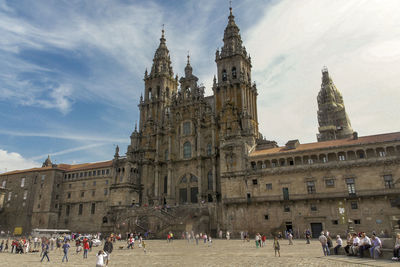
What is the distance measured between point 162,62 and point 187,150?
2464cm

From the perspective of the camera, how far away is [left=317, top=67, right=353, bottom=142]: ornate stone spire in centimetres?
8162

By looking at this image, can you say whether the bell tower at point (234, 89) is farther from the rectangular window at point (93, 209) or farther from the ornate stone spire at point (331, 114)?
the rectangular window at point (93, 209)

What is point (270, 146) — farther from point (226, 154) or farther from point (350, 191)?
point (350, 191)

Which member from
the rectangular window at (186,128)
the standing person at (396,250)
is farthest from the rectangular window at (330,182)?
the rectangular window at (186,128)

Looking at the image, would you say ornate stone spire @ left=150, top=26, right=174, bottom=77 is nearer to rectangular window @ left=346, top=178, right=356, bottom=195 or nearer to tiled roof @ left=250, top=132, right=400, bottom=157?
tiled roof @ left=250, top=132, right=400, bottom=157

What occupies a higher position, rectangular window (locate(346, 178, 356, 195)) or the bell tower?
the bell tower

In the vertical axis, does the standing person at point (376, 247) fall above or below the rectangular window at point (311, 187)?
below

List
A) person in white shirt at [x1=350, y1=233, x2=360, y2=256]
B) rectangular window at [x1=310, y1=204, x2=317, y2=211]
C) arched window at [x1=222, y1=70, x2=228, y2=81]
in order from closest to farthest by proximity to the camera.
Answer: person in white shirt at [x1=350, y1=233, x2=360, y2=256] < rectangular window at [x1=310, y1=204, x2=317, y2=211] < arched window at [x1=222, y1=70, x2=228, y2=81]

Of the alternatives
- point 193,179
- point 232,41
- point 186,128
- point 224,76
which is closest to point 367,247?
point 193,179

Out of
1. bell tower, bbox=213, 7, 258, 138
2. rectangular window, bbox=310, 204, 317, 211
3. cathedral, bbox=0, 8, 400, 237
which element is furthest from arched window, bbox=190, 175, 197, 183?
rectangular window, bbox=310, 204, 317, 211

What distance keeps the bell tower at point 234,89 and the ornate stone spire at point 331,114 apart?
2722 cm

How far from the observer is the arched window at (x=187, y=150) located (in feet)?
202

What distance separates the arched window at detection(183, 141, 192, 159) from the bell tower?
788 cm

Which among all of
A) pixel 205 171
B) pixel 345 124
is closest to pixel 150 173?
pixel 205 171
